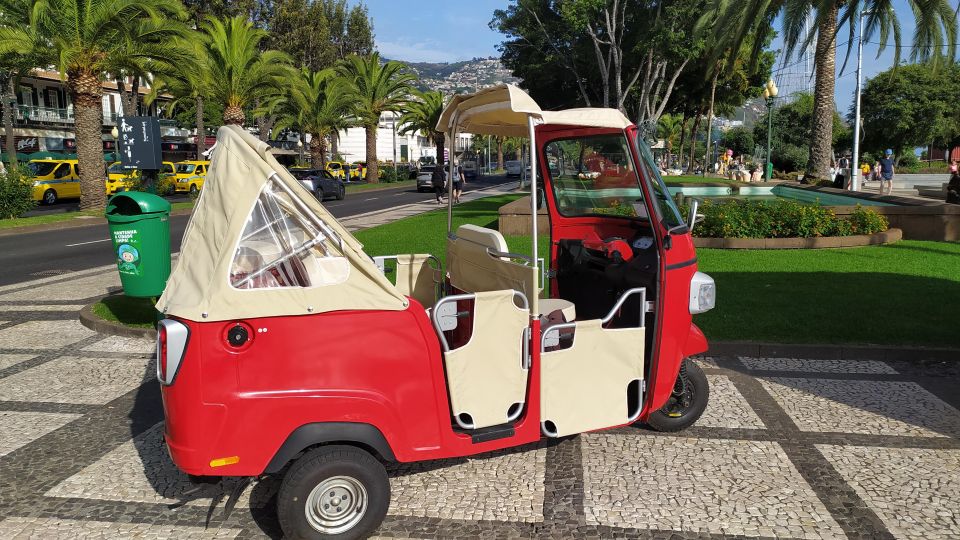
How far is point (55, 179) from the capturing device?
29562 millimetres

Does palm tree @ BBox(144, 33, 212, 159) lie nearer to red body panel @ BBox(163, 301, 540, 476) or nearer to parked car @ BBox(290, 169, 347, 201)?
parked car @ BBox(290, 169, 347, 201)

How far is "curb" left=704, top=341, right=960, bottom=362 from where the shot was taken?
611cm

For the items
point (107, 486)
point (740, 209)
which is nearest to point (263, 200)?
point (107, 486)

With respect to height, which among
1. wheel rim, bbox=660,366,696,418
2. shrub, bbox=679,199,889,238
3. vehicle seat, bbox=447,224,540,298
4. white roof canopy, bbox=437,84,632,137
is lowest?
wheel rim, bbox=660,366,696,418

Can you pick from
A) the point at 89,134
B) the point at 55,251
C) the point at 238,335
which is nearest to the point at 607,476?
the point at 238,335

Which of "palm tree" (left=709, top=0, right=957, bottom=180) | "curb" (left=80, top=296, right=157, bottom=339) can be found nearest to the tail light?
"curb" (left=80, top=296, right=157, bottom=339)

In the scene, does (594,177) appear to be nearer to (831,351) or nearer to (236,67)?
(831,351)

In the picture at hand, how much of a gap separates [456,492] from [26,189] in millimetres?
22263

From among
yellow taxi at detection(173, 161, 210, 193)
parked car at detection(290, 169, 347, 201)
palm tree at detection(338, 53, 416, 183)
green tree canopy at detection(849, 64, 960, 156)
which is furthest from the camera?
green tree canopy at detection(849, 64, 960, 156)

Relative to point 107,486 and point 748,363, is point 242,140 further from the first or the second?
point 748,363

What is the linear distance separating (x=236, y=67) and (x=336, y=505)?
27.5 meters

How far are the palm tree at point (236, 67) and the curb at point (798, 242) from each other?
2179 cm

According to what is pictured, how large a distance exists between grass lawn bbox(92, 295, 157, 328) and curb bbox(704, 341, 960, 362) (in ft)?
19.3

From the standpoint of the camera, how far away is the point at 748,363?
20.2ft
